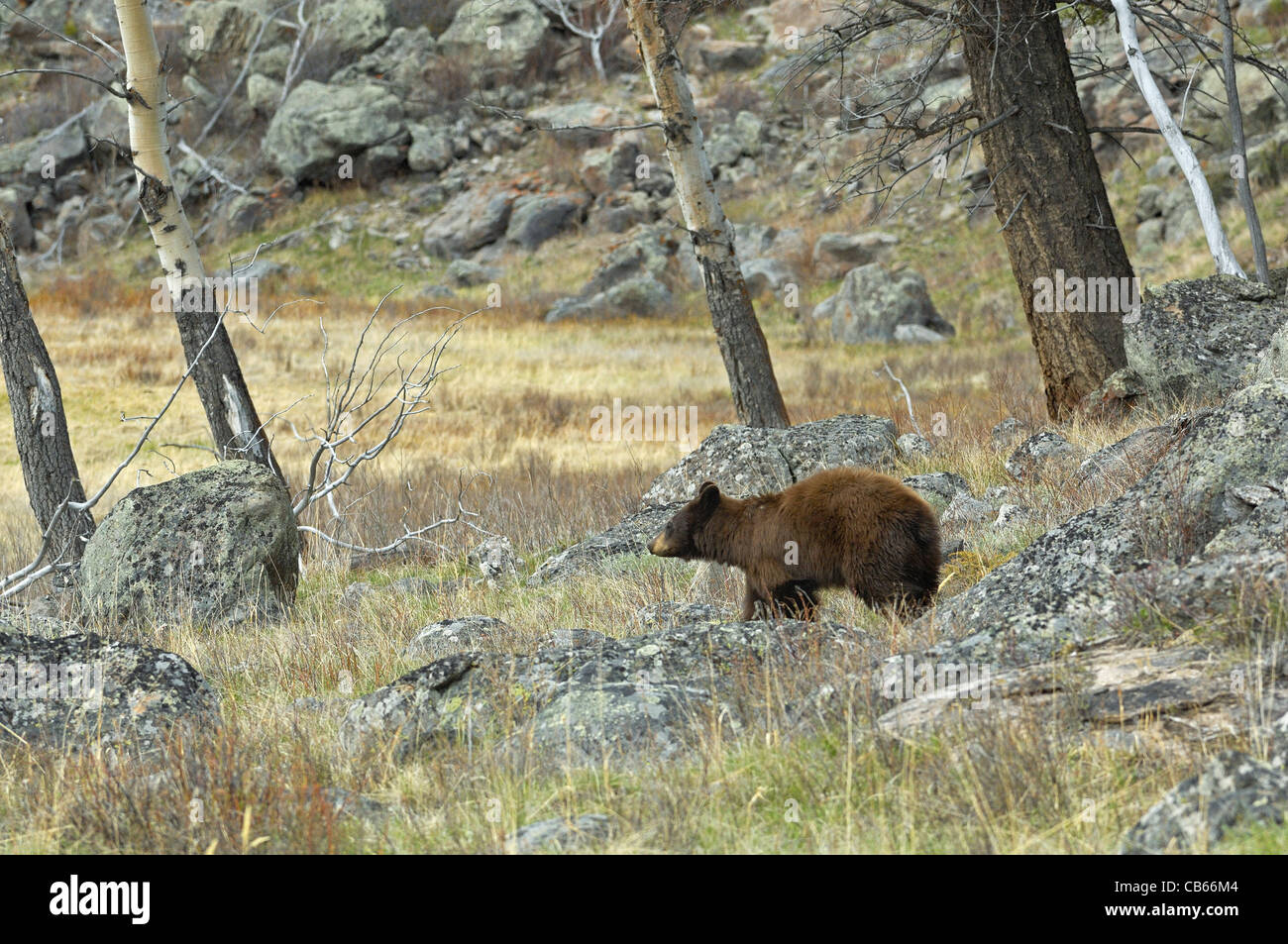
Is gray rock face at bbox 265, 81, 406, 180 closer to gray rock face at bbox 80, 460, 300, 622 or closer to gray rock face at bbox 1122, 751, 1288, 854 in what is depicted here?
gray rock face at bbox 80, 460, 300, 622

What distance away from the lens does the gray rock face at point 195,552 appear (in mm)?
7547

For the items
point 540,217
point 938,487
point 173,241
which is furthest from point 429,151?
point 938,487

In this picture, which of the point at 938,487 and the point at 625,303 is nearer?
the point at 938,487

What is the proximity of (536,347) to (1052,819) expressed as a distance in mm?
23135

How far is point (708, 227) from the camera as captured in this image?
10.7m

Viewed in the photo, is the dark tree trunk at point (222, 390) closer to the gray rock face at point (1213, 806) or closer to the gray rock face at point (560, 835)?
the gray rock face at point (560, 835)

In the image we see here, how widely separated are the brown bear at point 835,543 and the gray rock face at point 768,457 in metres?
2.65

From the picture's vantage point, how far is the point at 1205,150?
28531mm

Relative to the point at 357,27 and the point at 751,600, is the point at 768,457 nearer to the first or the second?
the point at 751,600

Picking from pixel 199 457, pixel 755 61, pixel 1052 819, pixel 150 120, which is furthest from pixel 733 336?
pixel 755 61

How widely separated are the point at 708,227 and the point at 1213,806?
8432 mm

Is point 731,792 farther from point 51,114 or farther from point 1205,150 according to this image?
point 51,114

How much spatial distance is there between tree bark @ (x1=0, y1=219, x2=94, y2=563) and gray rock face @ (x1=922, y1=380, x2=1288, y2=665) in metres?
6.86

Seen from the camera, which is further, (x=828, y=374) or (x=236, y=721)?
(x=828, y=374)
